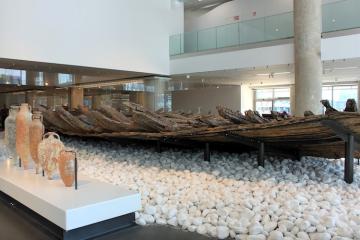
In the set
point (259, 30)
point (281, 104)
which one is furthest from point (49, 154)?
point (281, 104)

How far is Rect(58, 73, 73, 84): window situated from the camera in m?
16.2

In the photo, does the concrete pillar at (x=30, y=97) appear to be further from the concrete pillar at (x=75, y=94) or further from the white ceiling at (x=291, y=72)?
the white ceiling at (x=291, y=72)

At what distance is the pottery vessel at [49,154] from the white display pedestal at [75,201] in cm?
9

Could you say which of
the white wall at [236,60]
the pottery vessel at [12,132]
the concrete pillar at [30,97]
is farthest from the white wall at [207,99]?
the pottery vessel at [12,132]

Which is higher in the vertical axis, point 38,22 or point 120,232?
point 38,22

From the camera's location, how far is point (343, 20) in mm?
9906

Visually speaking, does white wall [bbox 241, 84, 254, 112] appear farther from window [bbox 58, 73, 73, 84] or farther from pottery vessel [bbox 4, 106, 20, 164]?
pottery vessel [bbox 4, 106, 20, 164]

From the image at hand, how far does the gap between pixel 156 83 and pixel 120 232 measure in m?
13.5

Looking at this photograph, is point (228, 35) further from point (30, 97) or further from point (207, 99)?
point (30, 97)

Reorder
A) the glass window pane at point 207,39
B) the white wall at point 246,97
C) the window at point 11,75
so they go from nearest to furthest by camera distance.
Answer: the glass window pane at point 207,39, the window at point 11,75, the white wall at point 246,97

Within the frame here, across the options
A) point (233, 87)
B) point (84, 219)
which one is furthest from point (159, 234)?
point (233, 87)

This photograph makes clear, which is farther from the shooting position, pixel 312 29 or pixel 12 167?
pixel 312 29

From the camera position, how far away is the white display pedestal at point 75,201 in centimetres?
191

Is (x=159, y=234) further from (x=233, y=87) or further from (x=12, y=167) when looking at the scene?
(x=233, y=87)
